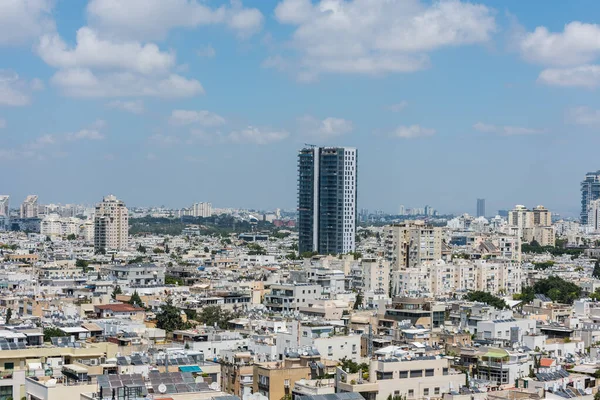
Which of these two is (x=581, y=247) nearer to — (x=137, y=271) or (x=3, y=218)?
(x=137, y=271)

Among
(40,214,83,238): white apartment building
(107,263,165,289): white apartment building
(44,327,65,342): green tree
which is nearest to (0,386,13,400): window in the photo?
(44,327,65,342): green tree

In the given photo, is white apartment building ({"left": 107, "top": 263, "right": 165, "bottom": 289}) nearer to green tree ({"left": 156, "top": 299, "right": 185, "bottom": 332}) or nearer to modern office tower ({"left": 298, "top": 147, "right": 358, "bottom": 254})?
green tree ({"left": 156, "top": 299, "right": 185, "bottom": 332})

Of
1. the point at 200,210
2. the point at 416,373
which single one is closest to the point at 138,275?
the point at 416,373

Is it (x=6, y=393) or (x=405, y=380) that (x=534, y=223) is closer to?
(x=405, y=380)

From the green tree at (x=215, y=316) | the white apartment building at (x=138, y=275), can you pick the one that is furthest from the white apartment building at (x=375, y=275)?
the green tree at (x=215, y=316)

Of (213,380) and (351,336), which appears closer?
(213,380)

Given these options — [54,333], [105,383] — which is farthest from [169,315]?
[105,383]

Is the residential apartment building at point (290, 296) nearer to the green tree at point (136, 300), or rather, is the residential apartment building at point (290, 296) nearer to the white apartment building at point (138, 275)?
the green tree at point (136, 300)
